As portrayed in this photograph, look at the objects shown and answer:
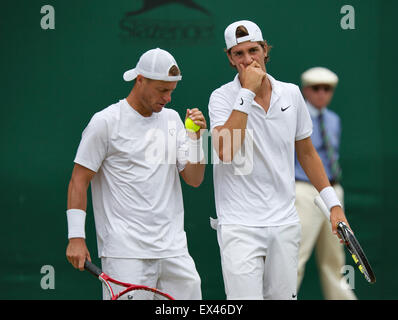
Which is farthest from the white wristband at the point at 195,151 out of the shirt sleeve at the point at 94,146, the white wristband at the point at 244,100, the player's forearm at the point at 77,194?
the player's forearm at the point at 77,194

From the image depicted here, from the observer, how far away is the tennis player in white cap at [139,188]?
15.3 ft

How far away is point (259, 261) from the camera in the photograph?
14.9ft

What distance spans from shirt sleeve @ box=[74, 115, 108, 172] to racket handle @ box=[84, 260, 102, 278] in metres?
0.49

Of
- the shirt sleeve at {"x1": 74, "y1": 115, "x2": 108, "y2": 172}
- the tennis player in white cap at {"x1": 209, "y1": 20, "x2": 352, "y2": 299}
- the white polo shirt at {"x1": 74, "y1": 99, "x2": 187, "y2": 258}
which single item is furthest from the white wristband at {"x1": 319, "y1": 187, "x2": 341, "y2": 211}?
the shirt sleeve at {"x1": 74, "y1": 115, "x2": 108, "y2": 172}

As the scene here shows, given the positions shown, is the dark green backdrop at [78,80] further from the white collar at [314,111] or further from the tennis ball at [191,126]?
the tennis ball at [191,126]

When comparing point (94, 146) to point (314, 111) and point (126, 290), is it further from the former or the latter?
point (314, 111)

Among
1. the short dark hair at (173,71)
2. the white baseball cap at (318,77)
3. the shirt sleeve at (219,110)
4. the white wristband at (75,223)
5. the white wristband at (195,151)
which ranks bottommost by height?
the white wristband at (75,223)

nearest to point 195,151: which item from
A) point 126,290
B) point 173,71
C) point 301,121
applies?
point 173,71

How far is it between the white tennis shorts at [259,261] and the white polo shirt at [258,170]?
5cm

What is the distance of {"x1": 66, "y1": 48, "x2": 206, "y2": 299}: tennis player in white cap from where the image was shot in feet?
15.3

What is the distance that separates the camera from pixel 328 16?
618 cm
